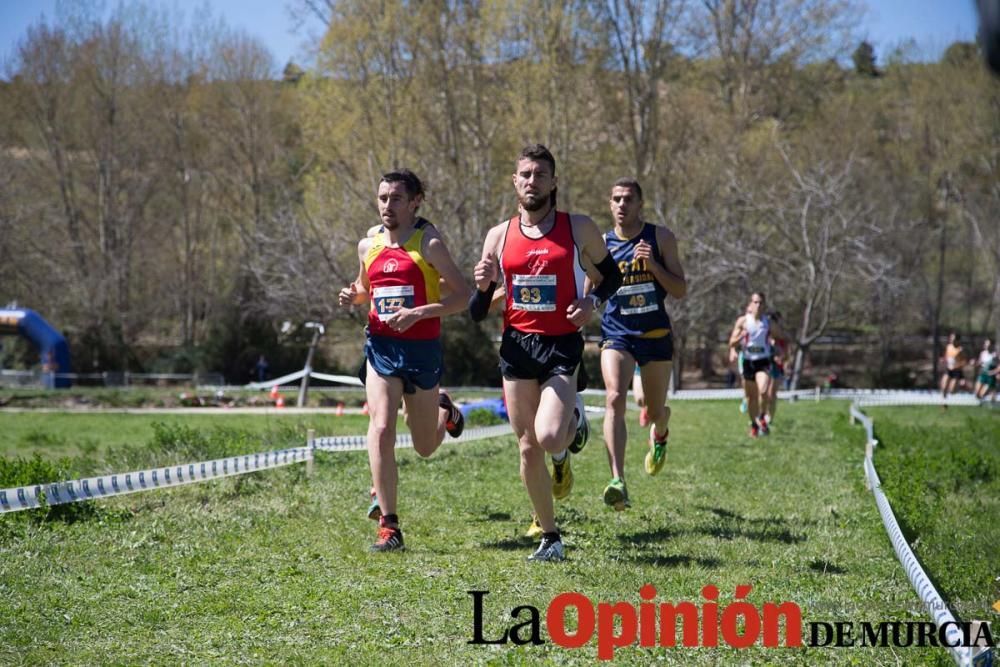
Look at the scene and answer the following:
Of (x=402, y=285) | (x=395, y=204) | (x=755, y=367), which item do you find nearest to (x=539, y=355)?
(x=402, y=285)

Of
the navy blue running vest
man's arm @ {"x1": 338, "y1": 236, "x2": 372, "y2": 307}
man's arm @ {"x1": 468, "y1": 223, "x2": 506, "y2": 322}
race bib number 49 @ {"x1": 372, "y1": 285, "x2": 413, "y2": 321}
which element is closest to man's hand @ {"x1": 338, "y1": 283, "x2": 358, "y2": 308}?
man's arm @ {"x1": 338, "y1": 236, "x2": 372, "y2": 307}

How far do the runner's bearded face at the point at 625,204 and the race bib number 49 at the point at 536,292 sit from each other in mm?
2006

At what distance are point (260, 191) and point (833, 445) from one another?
133 feet

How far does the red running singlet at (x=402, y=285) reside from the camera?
758 centimetres

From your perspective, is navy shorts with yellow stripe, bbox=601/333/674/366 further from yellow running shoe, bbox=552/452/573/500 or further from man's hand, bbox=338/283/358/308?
man's hand, bbox=338/283/358/308

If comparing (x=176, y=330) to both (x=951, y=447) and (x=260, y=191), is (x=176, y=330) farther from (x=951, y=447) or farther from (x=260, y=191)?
(x=951, y=447)

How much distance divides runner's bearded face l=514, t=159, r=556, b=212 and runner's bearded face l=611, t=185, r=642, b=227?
1.83m

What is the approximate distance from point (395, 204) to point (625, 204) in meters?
2.05

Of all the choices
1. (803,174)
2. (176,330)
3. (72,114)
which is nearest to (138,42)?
(72,114)

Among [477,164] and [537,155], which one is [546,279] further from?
[477,164]

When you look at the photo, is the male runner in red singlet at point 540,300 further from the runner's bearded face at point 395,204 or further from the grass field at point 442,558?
the runner's bearded face at point 395,204

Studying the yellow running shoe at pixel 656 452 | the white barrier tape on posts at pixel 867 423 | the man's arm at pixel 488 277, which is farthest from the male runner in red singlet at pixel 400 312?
the white barrier tape on posts at pixel 867 423

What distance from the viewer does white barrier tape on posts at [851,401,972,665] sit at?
4.14 meters

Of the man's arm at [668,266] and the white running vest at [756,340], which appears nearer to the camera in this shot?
the man's arm at [668,266]
